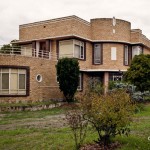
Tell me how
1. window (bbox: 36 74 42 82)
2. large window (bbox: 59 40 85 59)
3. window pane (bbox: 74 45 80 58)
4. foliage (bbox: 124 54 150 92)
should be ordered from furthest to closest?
window pane (bbox: 74 45 80 58), large window (bbox: 59 40 85 59), window (bbox: 36 74 42 82), foliage (bbox: 124 54 150 92)

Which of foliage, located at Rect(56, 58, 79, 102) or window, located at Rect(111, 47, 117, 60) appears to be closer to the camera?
foliage, located at Rect(56, 58, 79, 102)

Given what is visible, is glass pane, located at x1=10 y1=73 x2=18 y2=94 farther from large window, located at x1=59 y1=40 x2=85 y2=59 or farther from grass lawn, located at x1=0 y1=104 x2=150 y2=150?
grass lawn, located at x1=0 y1=104 x2=150 y2=150

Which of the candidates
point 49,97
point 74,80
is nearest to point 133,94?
point 74,80

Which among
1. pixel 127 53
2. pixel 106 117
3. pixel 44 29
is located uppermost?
pixel 44 29

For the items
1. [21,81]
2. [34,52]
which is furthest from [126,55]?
[21,81]

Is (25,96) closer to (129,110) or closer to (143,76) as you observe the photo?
(143,76)

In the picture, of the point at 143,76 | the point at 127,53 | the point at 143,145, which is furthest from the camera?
the point at 127,53

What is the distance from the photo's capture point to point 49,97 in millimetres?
26969

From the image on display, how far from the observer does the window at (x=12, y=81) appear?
23973 mm

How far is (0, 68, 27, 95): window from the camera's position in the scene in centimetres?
2397

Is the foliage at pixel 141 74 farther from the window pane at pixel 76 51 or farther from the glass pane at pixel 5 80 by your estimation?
the glass pane at pixel 5 80

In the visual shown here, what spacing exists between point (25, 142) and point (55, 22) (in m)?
21.3

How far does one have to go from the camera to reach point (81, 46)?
3117cm

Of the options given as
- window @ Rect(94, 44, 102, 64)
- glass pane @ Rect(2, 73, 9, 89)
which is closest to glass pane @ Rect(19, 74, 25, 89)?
glass pane @ Rect(2, 73, 9, 89)
